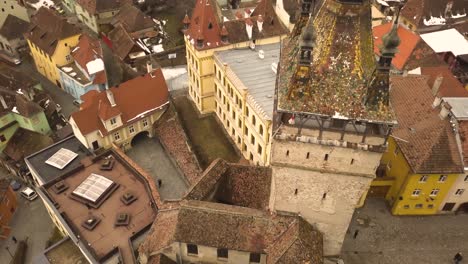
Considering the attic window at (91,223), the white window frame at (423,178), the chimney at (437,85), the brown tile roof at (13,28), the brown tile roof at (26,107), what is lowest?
the attic window at (91,223)

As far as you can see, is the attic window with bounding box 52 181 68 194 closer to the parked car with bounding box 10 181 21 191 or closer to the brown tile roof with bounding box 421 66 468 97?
the parked car with bounding box 10 181 21 191

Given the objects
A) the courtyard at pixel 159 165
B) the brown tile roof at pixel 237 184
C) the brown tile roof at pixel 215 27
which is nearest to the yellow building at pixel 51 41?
the courtyard at pixel 159 165

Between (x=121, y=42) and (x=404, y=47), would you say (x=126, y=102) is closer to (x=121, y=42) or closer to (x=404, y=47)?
(x=121, y=42)

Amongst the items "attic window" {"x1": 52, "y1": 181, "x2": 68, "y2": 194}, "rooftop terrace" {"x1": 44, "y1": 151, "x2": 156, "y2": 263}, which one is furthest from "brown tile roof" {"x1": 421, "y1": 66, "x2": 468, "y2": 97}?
"attic window" {"x1": 52, "y1": 181, "x2": 68, "y2": 194}

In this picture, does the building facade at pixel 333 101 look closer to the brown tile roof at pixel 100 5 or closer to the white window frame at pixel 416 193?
the white window frame at pixel 416 193

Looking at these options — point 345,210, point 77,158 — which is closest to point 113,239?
point 77,158
